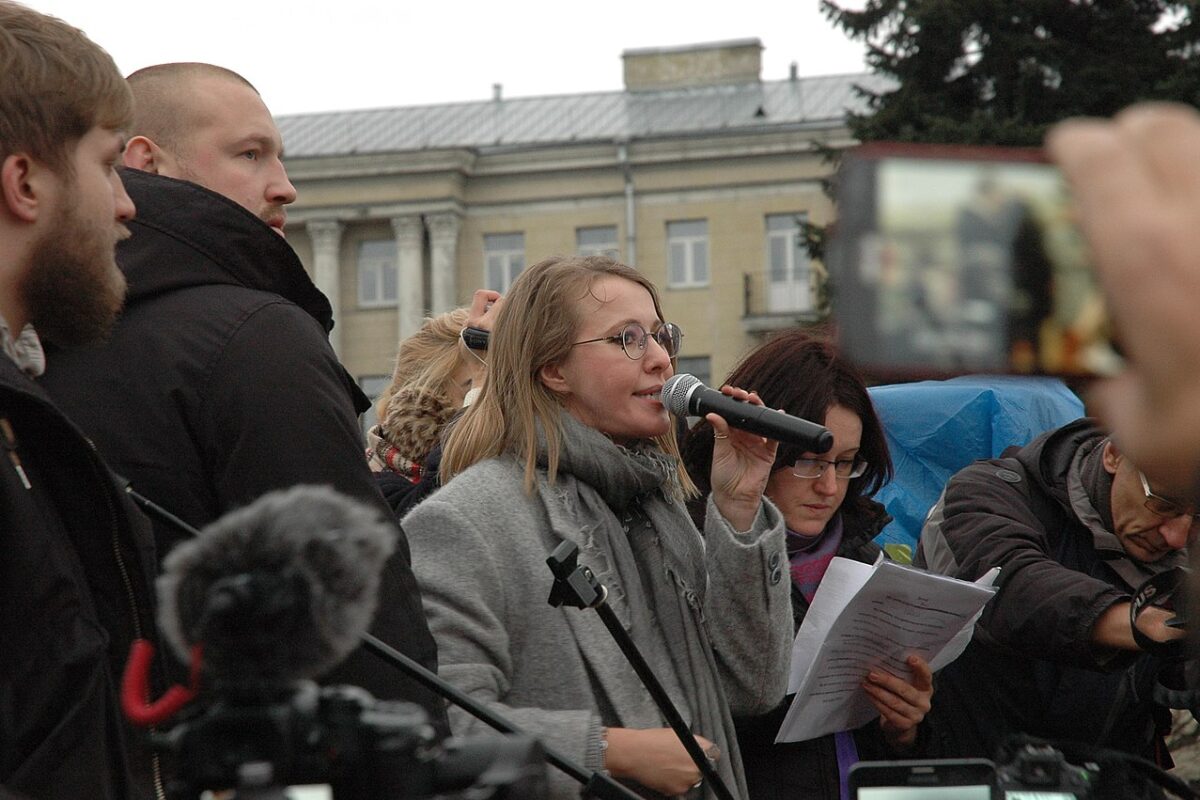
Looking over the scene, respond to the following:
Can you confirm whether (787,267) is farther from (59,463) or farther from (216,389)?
(59,463)

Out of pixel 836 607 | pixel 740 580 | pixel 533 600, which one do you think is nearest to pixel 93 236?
pixel 533 600

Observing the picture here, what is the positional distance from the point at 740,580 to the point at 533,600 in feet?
1.52

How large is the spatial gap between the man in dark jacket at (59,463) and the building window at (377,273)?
115 feet

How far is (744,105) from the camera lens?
3700cm

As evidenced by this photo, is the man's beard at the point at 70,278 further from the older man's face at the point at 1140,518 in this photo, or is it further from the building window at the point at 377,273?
the building window at the point at 377,273

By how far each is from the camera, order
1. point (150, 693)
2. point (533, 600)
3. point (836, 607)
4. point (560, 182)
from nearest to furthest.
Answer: point (150, 693)
point (533, 600)
point (836, 607)
point (560, 182)

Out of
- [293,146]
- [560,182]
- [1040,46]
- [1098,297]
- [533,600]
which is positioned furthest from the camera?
[293,146]

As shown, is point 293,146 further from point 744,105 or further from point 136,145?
point 136,145

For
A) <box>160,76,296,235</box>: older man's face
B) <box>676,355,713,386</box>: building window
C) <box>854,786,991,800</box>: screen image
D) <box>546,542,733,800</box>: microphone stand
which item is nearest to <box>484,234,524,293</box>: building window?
<box>676,355,713,386</box>: building window

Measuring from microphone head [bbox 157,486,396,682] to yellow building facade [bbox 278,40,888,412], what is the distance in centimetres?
3332

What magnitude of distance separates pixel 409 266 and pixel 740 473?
33609mm

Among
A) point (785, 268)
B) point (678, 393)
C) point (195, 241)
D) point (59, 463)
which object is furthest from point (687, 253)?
point (59, 463)

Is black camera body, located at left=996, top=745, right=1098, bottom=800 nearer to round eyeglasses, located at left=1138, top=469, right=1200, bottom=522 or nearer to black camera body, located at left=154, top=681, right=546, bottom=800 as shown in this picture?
black camera body, located at left=154, top=681, right=546, bottom=800

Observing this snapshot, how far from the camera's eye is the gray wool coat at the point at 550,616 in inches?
121
